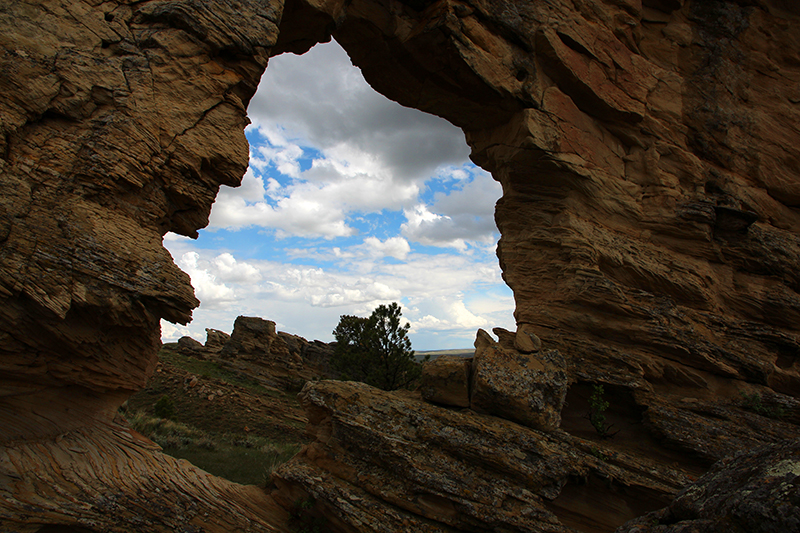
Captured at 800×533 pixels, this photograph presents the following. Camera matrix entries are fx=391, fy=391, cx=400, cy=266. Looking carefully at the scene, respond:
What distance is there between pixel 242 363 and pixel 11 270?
109 feet

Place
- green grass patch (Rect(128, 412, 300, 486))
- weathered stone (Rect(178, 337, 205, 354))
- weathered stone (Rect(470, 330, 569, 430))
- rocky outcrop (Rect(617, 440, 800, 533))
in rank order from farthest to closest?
1. weathered stone (Rect(178, 337, 205, 354))
2. green grass patch (Rect(128, 412, 300, 486))
3. weathered stone (Rect(470, 330, 569, 430))
4. rocky outcrop (Rect(617, 440, 800, 533))

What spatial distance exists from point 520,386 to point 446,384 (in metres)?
2.01

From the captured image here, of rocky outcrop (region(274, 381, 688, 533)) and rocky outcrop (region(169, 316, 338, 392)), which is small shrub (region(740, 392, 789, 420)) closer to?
rocky outcrop (region(274, 381, 688, 533))

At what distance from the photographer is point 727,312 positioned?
48.9 ft

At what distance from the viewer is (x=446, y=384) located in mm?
11047

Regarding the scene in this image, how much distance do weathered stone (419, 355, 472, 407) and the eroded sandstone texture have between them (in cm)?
95

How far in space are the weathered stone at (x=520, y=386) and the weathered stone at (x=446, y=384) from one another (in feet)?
0.88

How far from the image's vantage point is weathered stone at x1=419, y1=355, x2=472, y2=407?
10953 millimetres

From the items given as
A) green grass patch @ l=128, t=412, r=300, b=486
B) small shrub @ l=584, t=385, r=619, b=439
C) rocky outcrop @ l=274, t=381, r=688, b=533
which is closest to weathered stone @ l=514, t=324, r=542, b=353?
small shrub @ l=584, t=385, r=619, b=439

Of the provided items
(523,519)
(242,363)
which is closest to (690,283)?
(523,519)

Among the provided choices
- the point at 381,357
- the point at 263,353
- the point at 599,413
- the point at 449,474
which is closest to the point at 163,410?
the point at 381,357

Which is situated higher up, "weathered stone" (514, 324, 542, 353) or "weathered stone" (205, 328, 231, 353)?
"weathered stone" (514, 324, 542, 353)

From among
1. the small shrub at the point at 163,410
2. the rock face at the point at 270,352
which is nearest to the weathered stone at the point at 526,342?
the small shrub at the point at 163,410

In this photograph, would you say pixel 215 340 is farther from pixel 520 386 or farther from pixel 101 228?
pixel 520 386
